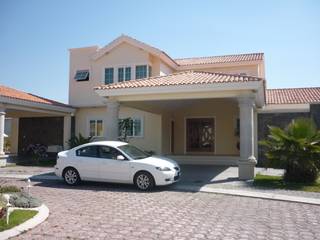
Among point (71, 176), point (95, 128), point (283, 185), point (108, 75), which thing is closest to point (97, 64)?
point (108, 75)

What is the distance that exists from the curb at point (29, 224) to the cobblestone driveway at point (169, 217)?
6.4 inches

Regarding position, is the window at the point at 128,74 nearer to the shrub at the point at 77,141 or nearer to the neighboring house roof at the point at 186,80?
the shrub at the point at 77,141

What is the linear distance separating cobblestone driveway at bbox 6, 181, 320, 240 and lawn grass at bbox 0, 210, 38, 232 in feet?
1.40

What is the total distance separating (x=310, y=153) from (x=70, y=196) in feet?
28.5

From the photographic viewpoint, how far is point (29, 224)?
7133mm

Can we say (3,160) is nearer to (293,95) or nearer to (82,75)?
(82,75)

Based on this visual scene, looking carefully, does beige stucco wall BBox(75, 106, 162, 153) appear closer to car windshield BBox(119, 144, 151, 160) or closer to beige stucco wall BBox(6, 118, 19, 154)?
beige stucco wall BBox(6, 118, 19, 154)

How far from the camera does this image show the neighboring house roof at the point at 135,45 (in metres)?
21.6

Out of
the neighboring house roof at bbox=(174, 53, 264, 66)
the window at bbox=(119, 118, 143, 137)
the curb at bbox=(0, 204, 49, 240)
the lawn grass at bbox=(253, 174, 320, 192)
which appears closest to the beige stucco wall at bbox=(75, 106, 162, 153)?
the window at bbox=(119, 118, 143, 137)

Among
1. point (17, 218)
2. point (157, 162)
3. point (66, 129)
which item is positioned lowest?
point (17, 218)

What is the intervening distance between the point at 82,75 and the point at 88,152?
12083 mm

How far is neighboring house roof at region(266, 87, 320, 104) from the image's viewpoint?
21.3 m

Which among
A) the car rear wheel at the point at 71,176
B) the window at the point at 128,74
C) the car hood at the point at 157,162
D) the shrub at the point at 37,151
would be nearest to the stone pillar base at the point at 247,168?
the car hood at the point at 157,162

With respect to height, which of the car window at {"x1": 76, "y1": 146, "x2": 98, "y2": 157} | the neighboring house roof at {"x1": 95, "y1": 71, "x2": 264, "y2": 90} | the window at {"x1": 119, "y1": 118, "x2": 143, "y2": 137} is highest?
the neighboring house roof at {"x1": 95, "y1": 71, "x2": 264, "y2": 90}
